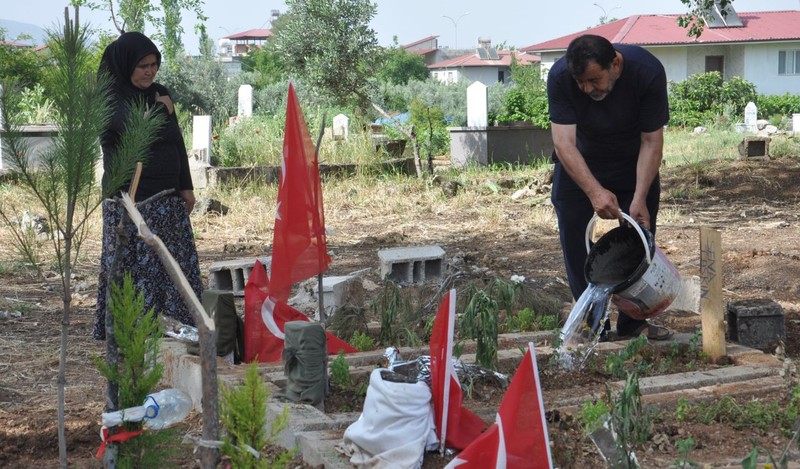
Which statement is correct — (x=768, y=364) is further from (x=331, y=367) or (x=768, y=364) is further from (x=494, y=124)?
(x=494, y=124)

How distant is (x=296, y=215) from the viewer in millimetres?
4621

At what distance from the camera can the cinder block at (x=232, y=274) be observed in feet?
23.4

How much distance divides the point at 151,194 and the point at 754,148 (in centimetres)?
1262

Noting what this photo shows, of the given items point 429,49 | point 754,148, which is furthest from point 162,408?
point 429,49

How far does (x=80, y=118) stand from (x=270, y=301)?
199 centimetres

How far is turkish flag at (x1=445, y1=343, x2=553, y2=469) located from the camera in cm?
271

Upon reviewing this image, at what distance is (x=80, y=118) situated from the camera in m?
2.87

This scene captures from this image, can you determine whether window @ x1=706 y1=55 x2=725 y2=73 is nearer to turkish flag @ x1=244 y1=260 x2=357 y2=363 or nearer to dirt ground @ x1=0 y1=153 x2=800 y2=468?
dirt ground @ x1=0 y1=153 x2=800 y2=468

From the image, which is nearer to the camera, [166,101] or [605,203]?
[605,203]

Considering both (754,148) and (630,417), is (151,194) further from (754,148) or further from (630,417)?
(754,148)

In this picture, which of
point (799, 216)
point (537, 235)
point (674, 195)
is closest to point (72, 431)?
point (537, 235)

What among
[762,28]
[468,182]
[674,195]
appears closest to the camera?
[674,195]

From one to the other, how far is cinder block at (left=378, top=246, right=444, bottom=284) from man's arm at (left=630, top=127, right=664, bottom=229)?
8.58 feet

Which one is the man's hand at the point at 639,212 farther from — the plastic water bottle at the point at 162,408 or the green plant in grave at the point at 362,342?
the plastic water bottle at the point at 162,408
